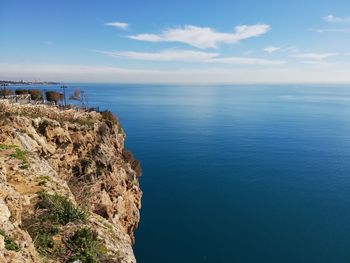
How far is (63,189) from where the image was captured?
1745 cm

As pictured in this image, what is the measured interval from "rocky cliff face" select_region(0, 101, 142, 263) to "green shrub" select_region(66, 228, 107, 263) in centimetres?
4

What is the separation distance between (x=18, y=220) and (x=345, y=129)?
11974 centimetres

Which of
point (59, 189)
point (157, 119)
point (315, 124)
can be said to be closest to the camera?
point (59, 189)

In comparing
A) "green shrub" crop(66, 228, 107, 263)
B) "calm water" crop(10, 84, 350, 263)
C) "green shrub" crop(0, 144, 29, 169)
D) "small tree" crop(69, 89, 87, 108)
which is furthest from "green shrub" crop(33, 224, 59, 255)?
"small tree" crop(69, 89, 87, 108)

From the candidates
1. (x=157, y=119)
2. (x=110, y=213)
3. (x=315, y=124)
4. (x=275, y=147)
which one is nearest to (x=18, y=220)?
(x=110, y=213)

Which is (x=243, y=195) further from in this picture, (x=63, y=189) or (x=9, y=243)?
(x=9, y=243)

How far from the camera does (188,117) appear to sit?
437 feet

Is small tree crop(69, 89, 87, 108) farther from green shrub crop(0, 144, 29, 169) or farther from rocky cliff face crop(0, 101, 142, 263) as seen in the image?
green shrub crop(0, 144, 29, 169)

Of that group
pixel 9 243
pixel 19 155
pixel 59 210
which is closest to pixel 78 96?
pixel 19 155

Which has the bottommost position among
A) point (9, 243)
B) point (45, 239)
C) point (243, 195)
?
point (243, 195)

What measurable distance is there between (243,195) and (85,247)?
47629 millimetres

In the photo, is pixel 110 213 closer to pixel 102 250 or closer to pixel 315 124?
pixel 102 250

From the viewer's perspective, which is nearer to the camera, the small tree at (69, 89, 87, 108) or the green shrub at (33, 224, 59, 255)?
the green shrub at (33, 224, 59, 255)

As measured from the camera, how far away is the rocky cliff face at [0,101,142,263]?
38.9 feet
